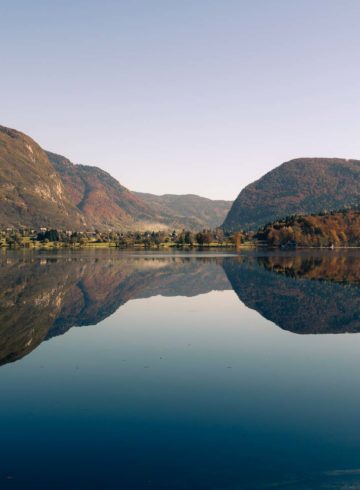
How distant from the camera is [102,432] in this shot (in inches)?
702

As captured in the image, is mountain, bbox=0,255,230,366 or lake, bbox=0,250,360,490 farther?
mountain, bbox=0,255,230,366

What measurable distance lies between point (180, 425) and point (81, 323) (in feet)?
87.0

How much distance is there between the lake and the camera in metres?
14.9

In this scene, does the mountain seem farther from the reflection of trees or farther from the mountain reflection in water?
the reflection of trees

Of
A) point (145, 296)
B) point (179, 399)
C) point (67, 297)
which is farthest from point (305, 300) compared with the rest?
point (179, 399)

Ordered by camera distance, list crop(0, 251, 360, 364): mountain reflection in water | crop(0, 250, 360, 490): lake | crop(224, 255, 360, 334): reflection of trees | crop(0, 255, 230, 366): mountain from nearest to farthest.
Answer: crop(0, 250, 360, 490): lake → crop(0, 255, 230, 366): mountain → crop(0, 251, 360, 364): mountain reflection in water → crop(224, 255, 360, 334): reflection of trees

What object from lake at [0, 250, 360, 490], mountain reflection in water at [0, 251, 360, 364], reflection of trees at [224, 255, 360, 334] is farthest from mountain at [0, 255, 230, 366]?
reflection of trees at [224, 255, 360, 334]

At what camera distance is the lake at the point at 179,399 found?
14.9 metres

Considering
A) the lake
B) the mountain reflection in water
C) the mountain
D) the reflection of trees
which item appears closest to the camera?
the lake

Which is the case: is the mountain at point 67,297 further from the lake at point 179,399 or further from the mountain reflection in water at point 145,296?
the lake at point 179,399

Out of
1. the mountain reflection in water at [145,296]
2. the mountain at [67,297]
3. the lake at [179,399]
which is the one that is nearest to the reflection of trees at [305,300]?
the mountain reflection in water at [145,296]

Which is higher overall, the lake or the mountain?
the lake

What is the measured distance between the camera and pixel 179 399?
70.9 ft

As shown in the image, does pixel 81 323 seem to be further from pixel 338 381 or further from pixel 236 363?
pixel 338 381
